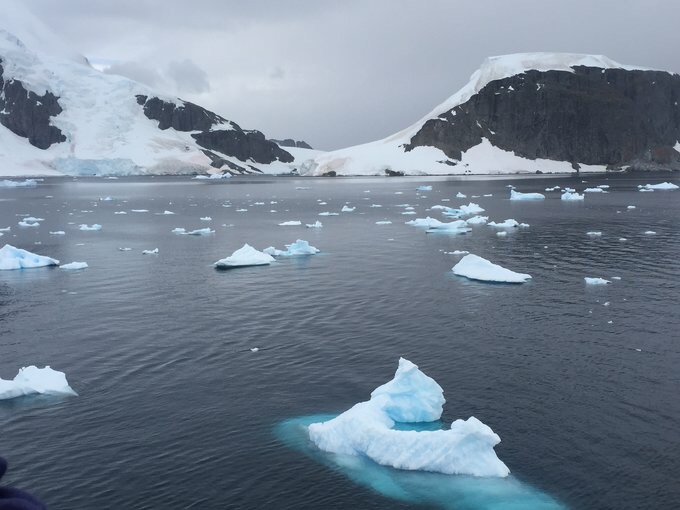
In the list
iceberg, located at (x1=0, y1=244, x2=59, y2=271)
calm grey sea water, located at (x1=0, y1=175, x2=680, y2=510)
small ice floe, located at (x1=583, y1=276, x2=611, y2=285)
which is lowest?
calm grey sea water, located at (x1=0, y1=175, x2=680, y2=510)

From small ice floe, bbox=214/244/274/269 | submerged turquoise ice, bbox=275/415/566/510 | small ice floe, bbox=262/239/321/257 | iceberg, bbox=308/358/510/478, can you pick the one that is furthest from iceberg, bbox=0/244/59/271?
submerged turquoise ice, bbox=275/415/566/510

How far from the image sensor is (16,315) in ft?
97.7

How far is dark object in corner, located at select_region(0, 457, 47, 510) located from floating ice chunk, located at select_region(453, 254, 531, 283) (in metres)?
32.9

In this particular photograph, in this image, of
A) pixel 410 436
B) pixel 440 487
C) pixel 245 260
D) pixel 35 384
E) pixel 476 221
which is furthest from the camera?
pixel 476 221

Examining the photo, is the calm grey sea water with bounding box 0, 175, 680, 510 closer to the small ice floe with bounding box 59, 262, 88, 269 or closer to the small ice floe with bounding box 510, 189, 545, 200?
the small ice floe with bounding box 59, 262, 88, 269

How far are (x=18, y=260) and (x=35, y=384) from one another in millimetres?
24664

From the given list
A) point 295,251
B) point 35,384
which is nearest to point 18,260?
point 295,251

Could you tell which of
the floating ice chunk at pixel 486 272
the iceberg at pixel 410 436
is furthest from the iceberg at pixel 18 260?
the iceberg at pixel 410 436

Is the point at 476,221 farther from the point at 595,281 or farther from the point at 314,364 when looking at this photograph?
the point at 314,364

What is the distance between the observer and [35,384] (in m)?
19.9

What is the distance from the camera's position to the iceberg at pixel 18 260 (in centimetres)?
4122

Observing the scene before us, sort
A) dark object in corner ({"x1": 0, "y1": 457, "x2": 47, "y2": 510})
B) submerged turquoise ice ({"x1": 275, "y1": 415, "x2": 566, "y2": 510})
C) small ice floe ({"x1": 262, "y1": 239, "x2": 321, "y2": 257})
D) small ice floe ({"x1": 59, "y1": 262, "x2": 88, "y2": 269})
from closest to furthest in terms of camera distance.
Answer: dark object in corner ({"x1": 0, "y1": 457, "x2": 47, "y2": 510})
submerged turquoise ice ({"x1": 275, "y1": 415, "x2": 566, "y2": 510})
small ice floe ({"x1": 59, "y1": 262, "x2": 88, "y2": 269})
small ice floe ({"x1": 262, "y1": 239, "x2": 321, "y2": 257})

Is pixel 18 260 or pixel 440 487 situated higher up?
pixel 18 260

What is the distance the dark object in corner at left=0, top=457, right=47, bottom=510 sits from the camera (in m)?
4.00
